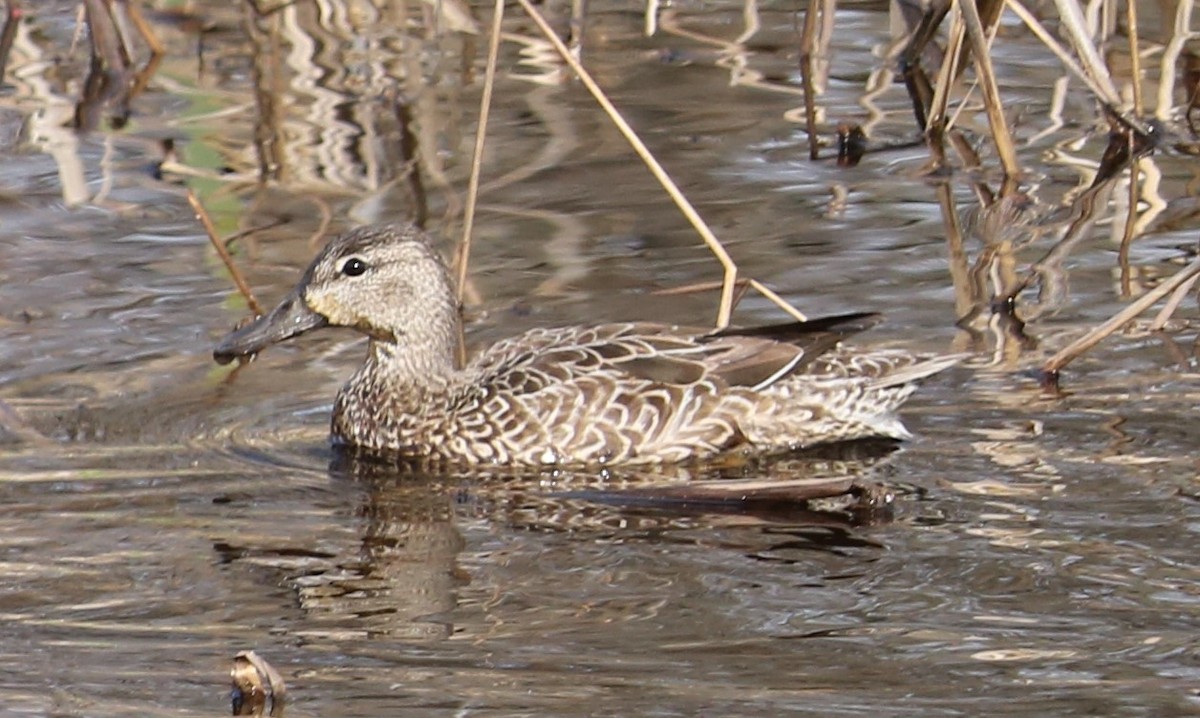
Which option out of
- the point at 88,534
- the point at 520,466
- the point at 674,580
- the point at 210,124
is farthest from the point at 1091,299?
the point at 210,124

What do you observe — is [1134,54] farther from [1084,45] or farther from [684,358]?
[684,358]

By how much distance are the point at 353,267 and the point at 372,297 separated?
0.12 meters

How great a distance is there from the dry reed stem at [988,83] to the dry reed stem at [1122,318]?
1.44 m

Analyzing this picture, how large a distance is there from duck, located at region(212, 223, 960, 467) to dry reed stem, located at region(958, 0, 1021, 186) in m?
1.46

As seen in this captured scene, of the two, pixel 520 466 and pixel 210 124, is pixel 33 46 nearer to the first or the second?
pixel 210 124

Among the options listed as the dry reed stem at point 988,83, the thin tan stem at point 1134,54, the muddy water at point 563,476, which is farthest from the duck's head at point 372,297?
the thin tan stem at point 1134,54

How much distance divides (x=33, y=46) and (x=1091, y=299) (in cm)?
688

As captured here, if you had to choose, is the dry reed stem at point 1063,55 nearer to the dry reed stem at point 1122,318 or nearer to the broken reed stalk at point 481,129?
the dry reed stem at point 1122,318

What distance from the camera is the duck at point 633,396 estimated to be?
688cm

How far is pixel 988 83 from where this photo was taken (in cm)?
838

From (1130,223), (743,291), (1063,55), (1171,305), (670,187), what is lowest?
(1130,223)

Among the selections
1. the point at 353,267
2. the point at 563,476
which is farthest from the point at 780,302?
the point at 353,267

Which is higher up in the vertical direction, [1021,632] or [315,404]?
[1021,632]

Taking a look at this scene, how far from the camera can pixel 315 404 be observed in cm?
749
